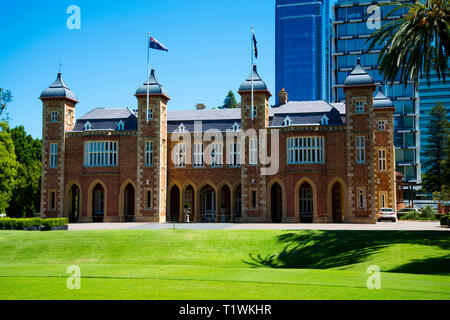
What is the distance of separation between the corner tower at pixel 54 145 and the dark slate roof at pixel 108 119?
190 centimetres

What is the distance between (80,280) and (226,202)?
33862 millimetres

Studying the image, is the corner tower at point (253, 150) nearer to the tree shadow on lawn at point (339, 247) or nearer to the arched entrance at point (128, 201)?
the arched entrance at point (128, 201)

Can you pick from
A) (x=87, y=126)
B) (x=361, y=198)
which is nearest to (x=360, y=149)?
(x=361, y=198)

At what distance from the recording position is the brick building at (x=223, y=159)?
43.7m

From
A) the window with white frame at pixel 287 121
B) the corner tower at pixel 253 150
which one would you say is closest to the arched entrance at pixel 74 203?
the corner tower at pixel 253 150

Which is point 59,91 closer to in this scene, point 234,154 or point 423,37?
point 234,154

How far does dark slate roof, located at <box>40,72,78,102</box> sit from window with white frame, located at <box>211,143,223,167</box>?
14858mm

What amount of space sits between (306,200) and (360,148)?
709 cm

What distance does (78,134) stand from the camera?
48.1m

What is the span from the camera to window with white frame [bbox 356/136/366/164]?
43.2 meters

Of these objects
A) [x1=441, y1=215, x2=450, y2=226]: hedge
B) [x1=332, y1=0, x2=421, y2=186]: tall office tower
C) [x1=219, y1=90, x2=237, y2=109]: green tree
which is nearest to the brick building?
[x1=441, y1=215, x2=450, y2=226]: hedge

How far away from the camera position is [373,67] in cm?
10144
